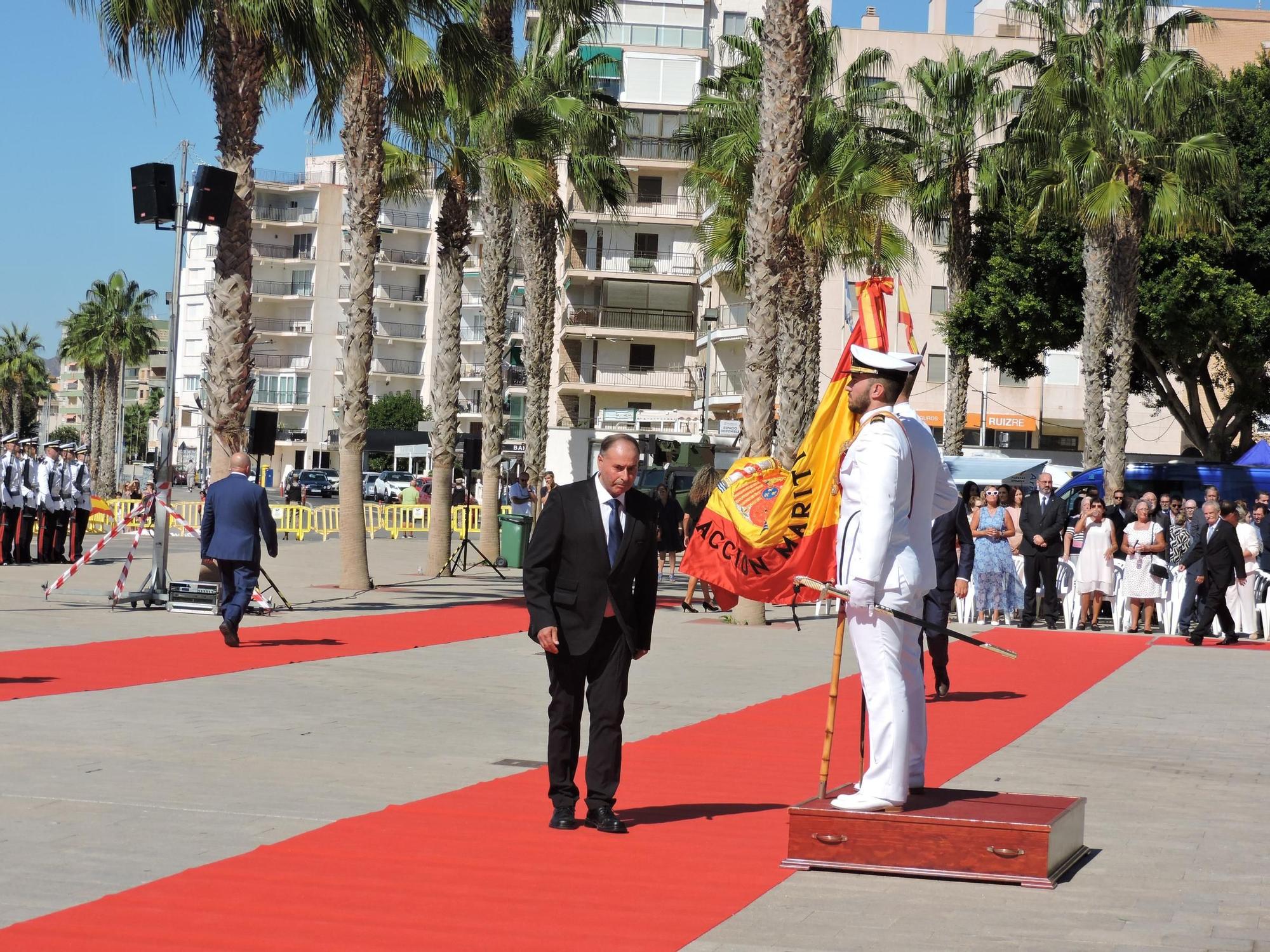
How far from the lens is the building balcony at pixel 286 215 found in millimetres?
116312

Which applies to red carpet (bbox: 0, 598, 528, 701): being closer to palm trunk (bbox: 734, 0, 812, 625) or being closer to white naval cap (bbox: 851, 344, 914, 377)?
palm trunk (bbox: 734, 0, 812, 625)

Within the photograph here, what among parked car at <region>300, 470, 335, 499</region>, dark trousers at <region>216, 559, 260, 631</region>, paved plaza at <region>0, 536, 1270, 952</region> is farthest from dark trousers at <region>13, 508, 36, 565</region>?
parked car at <region>300, 470, 335, 499</region>

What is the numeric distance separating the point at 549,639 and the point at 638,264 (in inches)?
2905

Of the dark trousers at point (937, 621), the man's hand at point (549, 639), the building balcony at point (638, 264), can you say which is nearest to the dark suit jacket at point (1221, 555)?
the dark trousers at point (937, 621)

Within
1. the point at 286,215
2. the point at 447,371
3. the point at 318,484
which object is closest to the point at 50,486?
the point at 447,371

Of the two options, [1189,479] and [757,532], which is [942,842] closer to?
[757,532]

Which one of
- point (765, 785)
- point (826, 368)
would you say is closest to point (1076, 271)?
point (826, 368)

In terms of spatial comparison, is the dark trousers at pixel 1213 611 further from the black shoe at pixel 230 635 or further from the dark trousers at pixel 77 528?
the dark trousers at pixel 77 528

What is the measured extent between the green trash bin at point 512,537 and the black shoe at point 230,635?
14245 mm

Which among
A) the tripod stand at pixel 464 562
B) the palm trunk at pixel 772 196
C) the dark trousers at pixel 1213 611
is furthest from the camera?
the tripod stand at pixel 464 562

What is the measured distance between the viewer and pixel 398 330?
117688mm

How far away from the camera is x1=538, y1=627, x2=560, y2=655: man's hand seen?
24.1ft

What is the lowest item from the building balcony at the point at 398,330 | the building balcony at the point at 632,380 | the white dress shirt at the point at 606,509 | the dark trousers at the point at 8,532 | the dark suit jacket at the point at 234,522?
the dark trousers at the point at 8,532

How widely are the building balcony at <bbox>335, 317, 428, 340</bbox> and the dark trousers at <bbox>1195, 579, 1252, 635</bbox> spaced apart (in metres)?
99.1
